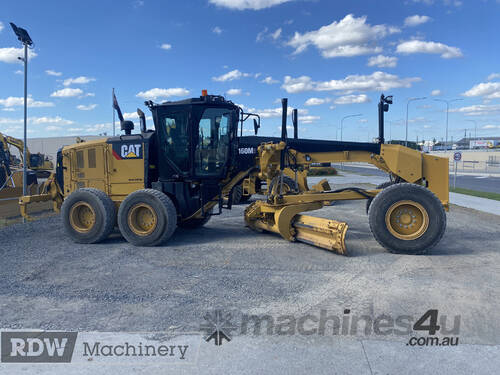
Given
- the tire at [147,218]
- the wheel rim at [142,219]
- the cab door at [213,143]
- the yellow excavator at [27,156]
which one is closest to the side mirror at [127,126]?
the tire at [147,218]

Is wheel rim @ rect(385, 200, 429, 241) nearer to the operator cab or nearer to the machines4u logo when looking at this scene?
the operator cab

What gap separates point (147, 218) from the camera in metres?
7.84

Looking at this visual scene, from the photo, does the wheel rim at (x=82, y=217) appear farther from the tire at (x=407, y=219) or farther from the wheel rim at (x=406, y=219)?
the wheel rim at (x=406, y=219)

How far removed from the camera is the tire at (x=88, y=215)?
7.89 metres

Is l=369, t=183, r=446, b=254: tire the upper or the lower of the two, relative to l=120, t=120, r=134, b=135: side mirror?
lower

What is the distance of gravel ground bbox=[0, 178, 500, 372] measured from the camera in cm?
433

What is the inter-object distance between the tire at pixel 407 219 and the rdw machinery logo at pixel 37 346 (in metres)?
5.14

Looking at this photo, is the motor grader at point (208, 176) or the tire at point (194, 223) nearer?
the motor grader at point (208, 176)

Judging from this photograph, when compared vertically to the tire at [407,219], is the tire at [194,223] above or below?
below

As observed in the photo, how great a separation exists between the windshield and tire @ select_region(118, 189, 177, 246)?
3.35 ft

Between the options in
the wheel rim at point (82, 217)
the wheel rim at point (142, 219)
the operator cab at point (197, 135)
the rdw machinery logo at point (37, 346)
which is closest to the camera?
the rdw machinery logo at point (37, 346)

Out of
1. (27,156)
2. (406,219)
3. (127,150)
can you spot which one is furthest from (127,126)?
(27,156)

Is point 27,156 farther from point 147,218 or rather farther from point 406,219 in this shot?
point 406,219

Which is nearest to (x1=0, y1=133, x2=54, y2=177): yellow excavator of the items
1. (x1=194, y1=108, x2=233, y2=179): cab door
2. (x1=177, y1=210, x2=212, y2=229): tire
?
(x1=177, y1=210, x2=212, y2=229): tire
